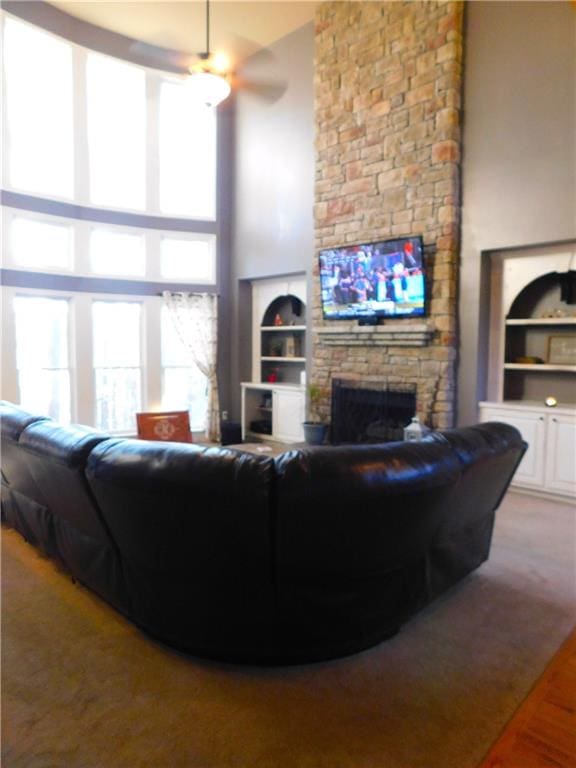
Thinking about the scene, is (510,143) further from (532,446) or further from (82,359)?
(82,359)

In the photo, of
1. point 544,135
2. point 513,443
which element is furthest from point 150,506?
point 544,135

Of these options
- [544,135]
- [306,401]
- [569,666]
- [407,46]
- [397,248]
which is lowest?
[569,666]

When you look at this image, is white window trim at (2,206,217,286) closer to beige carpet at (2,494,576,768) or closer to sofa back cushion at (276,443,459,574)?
beige carpet at (2,494,576,768)

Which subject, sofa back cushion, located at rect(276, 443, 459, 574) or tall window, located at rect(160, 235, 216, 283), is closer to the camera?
sofa back cushion, located at rect(276, 443, 459, 574)

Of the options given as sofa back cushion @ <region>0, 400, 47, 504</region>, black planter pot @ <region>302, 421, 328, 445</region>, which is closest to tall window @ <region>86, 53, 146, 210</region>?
black planter pot @ <region>302, 421, 328, 445</region>

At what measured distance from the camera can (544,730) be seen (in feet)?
5.61

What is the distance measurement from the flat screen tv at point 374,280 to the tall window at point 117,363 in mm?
2742

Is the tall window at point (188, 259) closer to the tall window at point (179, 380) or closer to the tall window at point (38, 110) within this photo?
the tall window at point (179, 380)

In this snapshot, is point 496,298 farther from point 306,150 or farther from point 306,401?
point 306,150

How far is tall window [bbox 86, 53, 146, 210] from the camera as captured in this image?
6340mm

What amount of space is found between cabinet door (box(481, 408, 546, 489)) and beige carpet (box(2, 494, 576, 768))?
2041mm

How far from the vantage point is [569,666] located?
205cm

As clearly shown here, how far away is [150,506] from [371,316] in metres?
4.18

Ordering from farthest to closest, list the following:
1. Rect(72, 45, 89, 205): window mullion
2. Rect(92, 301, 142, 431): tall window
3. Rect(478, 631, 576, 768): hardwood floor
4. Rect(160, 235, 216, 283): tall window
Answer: Rect(160, 235, 216, 283): tall window, Rect(92, 301, 142, 431): tall window, Rect(72, 45, 89, 205): window mullion, Rect(478, 631, 576, 768): hardwood floor
